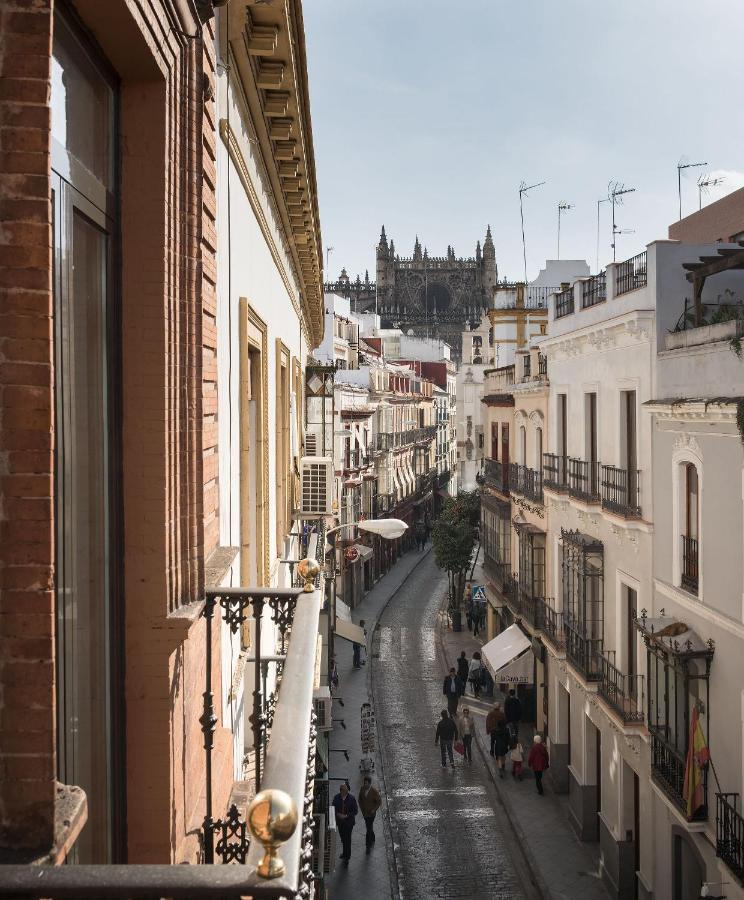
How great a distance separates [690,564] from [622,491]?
287cm

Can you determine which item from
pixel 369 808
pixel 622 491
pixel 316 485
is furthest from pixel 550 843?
pixel 316 485

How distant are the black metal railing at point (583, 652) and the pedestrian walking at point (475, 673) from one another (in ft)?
27.1

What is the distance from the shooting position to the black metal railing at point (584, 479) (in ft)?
58.1

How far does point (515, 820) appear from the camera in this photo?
1814 centimetres

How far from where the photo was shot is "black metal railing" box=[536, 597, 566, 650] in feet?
64.4

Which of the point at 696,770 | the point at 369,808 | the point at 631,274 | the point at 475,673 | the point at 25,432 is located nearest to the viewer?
the point at 25,432

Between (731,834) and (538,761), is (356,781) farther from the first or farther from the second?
(731,834)

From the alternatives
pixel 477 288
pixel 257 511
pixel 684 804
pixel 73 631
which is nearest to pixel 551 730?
pixel 684 804

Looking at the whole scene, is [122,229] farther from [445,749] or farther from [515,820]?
[445,749]

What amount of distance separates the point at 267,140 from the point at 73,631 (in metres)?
5.86

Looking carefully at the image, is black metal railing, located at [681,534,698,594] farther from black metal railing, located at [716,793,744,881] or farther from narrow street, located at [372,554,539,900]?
narrow street, located at [372,554,539,900]

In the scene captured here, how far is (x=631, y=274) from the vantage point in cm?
1591

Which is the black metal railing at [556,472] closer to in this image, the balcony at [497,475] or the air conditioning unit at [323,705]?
the balcony at [497,475]

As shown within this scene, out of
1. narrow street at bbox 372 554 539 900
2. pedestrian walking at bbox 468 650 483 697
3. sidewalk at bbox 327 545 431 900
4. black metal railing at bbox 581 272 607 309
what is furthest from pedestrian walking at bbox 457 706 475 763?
black metal railing at bbox 581 272 607 309
